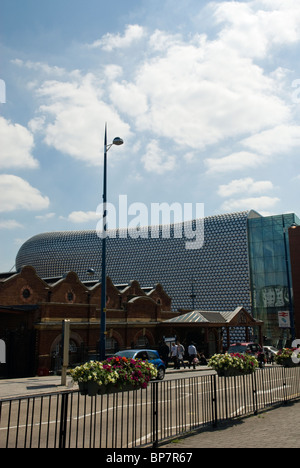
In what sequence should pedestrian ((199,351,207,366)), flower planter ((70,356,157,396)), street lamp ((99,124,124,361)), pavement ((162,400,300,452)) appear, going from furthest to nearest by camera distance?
pedestrian ((199,351,207,366)) < street lamp ((99,124,124,361)) < flower planter ((70,356,157,396)) < pavement ((162,400,300,452))

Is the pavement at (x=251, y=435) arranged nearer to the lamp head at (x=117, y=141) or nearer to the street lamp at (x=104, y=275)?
the street lamp at (x=104, y=275)

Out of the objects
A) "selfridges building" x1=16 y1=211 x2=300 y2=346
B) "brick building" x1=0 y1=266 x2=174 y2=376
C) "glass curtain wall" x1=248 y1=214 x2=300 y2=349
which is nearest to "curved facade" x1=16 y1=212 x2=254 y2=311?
"selfridges building" x1=16 y1=211 x2=300 y2=346

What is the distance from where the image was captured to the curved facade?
82562 millimetres

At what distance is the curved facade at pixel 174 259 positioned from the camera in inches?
3250

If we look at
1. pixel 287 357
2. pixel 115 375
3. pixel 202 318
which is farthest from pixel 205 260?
pixel 115 375

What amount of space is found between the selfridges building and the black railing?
40030 millimetres

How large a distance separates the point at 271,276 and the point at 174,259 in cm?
3149

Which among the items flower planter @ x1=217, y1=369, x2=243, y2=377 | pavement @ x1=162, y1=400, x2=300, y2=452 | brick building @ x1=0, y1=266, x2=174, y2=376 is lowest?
pavement @ x1=162, y1=400, x2=300, y2=452

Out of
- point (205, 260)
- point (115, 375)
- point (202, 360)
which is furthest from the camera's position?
point (205, 260)

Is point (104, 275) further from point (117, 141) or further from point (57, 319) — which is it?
point (57, 319)

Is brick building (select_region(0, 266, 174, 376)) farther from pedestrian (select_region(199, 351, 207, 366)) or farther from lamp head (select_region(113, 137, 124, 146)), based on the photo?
lamp head (select_region(113, 137, 124, 146))

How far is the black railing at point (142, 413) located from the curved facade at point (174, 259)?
171 feet

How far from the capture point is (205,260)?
91.2 meters
